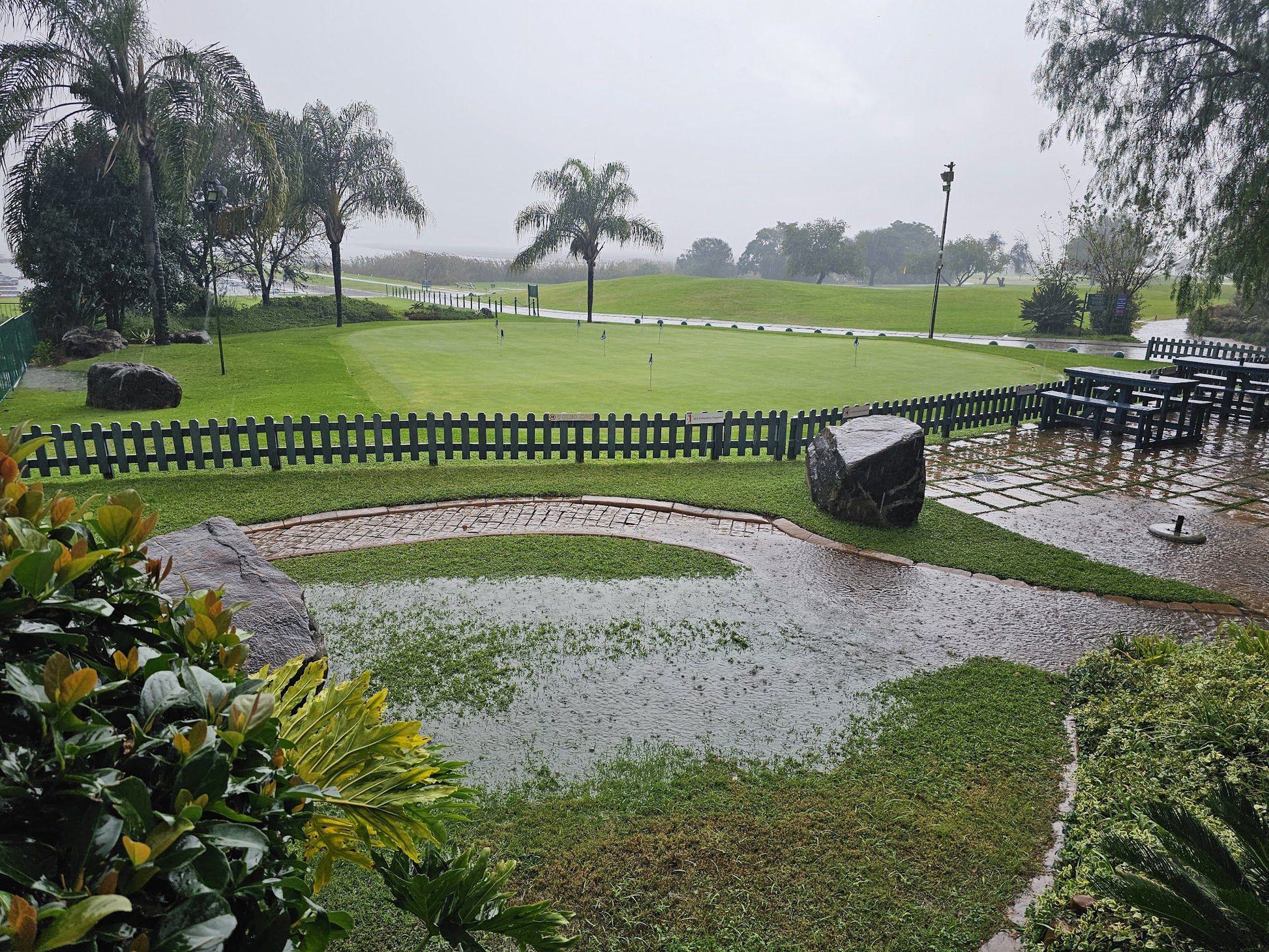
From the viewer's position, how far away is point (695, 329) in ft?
118

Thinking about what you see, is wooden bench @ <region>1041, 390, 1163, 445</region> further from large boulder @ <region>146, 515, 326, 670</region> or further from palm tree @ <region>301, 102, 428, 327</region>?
palm tree @ <region>301, 102, 428, 327</region>

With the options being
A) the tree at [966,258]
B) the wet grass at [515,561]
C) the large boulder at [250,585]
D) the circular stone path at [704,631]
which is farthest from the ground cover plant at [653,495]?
the tree at [966,258]

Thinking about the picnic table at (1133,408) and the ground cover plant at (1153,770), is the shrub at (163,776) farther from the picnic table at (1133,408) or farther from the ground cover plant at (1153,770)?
the picnic table at (1133,408)

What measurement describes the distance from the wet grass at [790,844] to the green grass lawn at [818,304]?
133 ft

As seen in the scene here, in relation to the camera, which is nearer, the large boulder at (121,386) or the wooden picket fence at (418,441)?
the wooden picket fence at (418,441)

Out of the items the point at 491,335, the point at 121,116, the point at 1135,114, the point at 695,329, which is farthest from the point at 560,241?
the point at 1135,114

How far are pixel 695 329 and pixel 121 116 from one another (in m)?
23.3

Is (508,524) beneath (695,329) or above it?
beneath

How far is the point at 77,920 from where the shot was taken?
38.2 inches

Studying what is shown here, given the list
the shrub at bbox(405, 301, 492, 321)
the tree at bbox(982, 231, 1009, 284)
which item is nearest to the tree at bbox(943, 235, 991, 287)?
the tree at bbox(982, 231, 1009, 284)

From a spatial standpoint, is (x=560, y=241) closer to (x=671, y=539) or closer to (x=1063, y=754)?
(x=671, y=539)

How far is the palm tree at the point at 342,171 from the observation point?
31156 mm

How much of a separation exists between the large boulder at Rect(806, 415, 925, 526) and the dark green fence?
16.4 meters

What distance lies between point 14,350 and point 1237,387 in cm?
2727
